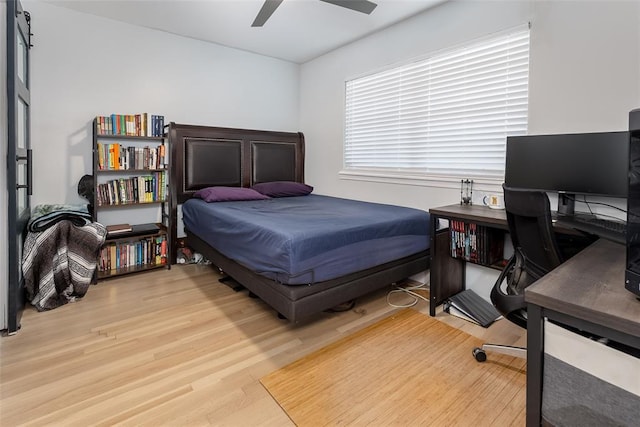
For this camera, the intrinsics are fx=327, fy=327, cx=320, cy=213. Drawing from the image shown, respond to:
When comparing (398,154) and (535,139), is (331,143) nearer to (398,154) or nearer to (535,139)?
(398,154)

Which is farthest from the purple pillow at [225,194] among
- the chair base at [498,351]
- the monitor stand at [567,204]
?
the monitor stand at [567,204]

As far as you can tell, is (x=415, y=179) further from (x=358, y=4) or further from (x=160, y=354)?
(x=160, y=354)

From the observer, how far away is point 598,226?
1.74 meters

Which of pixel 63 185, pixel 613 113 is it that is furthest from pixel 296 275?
pixel 63 185

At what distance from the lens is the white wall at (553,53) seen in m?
1.99

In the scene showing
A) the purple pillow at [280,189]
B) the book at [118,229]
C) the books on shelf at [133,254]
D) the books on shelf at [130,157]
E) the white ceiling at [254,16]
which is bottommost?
the books on shelf at [133,254]

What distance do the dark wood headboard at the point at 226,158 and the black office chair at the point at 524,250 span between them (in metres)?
3.26

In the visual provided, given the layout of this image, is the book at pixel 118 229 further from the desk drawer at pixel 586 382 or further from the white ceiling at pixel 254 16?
the desk drawer at pixel 586 382

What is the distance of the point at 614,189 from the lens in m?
1.85

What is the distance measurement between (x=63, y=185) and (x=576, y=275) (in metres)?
4.12

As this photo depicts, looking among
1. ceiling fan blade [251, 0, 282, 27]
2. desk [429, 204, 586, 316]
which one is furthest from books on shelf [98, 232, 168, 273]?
desk [429, 204, 586, 316]

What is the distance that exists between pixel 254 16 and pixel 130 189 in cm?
217

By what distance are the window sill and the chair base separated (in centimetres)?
126

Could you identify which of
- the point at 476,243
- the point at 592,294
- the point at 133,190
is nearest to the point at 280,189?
the point at 133,190
